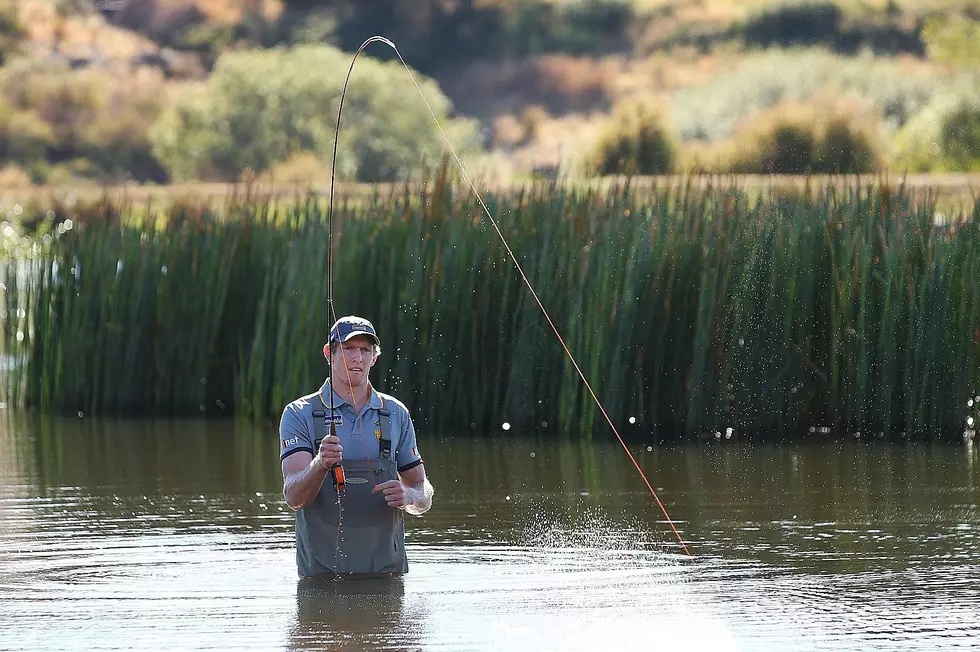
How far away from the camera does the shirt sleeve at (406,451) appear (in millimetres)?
6648

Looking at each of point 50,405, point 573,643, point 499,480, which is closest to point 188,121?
point 50,405

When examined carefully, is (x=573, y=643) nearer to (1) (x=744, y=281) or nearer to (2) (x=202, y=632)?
(2) (x=202, y=632)

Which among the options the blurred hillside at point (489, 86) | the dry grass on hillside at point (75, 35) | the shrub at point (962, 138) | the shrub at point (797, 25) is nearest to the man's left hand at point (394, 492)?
the blurred hillside at point (489, 86)

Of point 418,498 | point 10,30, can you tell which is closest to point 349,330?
point 418,498

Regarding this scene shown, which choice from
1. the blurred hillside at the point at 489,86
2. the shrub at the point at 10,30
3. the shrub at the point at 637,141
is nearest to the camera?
the shrub at the point at 637,141

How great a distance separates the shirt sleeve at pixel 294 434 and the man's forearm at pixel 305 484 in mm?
87

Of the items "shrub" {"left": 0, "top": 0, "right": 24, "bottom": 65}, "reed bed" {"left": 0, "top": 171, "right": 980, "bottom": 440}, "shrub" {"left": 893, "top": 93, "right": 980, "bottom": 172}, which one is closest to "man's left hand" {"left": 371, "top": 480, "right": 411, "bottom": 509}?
"reed bed" {"left": 0, "top": 171, "right": 980, "bottom": 440}

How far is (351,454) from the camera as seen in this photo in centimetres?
654

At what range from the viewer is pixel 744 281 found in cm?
1137

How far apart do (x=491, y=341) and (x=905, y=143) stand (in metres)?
39.7

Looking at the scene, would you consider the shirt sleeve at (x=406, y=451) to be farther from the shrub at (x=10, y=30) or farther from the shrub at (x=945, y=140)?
the shrub at (x=10, y=30)

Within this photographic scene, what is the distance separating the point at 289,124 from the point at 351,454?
172ft

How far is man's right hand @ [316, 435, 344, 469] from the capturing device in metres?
6.14

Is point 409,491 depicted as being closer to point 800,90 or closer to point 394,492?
point 394,492
